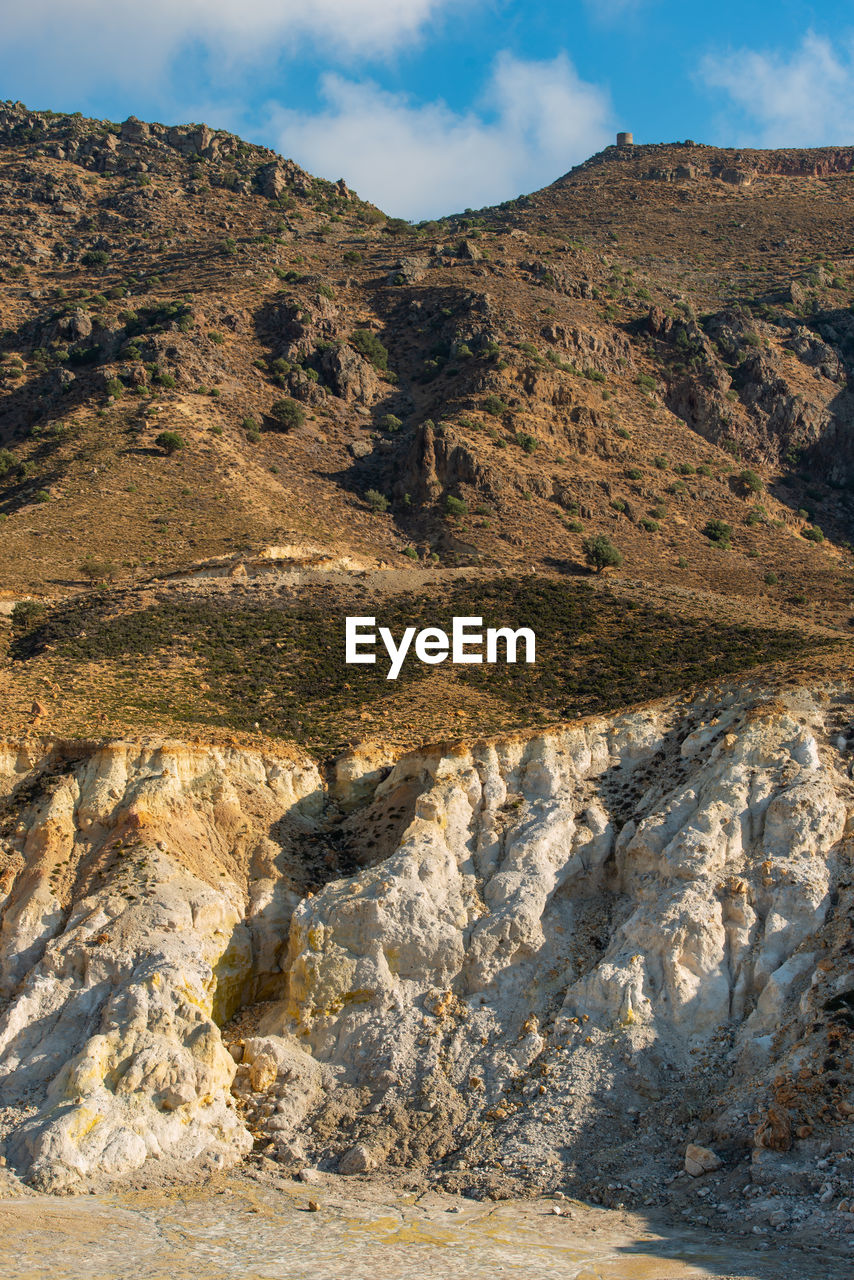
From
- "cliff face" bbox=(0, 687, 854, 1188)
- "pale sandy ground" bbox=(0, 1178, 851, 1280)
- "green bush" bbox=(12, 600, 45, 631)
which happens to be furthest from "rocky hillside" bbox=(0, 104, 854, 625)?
"pale sandy ground" bbox=(0, 1178, 851, 1280)

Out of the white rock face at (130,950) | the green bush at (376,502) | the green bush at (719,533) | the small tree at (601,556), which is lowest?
the white rock face at (130,950)

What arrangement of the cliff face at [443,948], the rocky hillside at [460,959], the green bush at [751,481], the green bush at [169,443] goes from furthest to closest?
the green bush at [751,481] → the green bush at [169,443] → the cliff face at [443,948] → the rocky hillside at [460,959]

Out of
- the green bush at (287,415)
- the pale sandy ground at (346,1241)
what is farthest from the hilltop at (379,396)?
the pale sandy ground at (346,1241)

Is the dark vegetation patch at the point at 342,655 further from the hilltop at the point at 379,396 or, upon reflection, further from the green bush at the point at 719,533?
the green bush at the point at 719,533

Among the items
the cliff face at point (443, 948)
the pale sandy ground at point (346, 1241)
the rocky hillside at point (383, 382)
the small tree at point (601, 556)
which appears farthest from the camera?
the rocky hillside at point (383, 382)

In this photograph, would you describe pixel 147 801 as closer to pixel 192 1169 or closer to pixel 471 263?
pixel 192 1169

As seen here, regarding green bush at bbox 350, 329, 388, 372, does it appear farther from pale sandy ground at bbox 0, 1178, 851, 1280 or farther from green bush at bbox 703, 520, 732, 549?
pale sandy ground at bbox 0, 1178, 851, 1280
